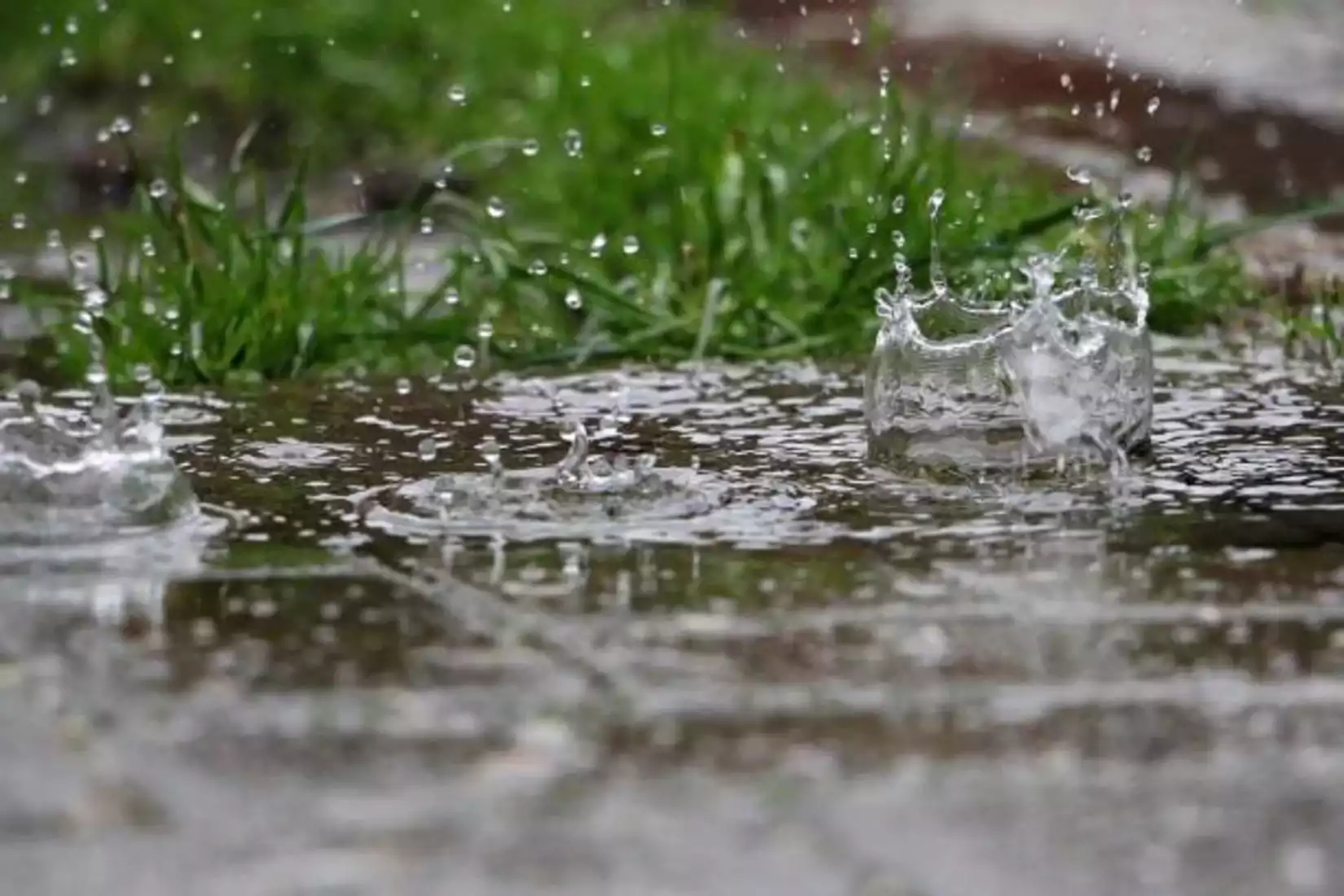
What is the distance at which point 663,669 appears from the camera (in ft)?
7.02

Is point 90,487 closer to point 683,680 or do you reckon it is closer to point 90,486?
point 90,486

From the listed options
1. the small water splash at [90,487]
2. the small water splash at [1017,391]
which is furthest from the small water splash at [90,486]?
the small water splash at [1017,391]

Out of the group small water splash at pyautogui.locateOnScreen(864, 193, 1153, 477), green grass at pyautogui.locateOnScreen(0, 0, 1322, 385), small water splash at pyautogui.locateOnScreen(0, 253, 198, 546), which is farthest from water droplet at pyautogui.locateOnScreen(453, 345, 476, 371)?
small water splash at pyautogui.locateOnScreen(0, 253, 198, 546)

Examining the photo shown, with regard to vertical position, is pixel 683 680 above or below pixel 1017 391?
below

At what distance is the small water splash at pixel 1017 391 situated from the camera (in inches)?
125

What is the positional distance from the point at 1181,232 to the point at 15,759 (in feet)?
11.2

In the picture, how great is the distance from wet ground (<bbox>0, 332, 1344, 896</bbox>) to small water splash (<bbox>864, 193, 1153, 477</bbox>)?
77 mm

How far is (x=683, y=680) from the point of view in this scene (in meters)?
2.11

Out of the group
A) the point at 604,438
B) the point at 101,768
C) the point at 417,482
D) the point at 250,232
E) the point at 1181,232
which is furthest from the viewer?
the point at 1181,232

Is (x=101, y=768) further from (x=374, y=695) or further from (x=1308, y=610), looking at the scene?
(x=1308, y=610)

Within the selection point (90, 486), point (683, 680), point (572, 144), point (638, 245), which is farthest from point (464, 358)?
point (683, 680)

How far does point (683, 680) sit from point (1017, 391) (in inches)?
50.3

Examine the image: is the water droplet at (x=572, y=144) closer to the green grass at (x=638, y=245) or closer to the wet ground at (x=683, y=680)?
the green grass at (x=638, y=245)

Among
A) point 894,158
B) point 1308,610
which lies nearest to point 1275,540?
point 1308,610
